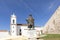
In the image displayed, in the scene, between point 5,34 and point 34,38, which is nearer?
point 34,38

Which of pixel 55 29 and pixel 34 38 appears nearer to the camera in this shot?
pixel 34 38

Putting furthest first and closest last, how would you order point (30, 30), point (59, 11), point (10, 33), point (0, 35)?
1. point (10, 33)
2. point (0, 35)
3. point (59, 11)
4. point (30, 30)

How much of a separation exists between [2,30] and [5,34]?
9.22 ft

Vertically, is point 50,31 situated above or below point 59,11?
below

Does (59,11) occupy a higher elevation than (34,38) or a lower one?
higher

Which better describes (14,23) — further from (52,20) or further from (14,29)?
(52,20)

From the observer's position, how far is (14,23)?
69.1 m

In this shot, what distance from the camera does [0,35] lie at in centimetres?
6272

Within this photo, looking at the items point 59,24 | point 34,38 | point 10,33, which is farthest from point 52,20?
point 10,33

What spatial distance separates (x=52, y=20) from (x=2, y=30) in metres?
36.9

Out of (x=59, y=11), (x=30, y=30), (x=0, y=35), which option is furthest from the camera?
(x=0, y=35)

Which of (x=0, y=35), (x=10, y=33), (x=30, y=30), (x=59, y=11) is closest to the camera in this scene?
(x=30, y=30)

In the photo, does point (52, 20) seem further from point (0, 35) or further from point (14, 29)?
point (14, 29)

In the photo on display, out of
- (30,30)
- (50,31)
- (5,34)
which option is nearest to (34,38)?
(30,30)
